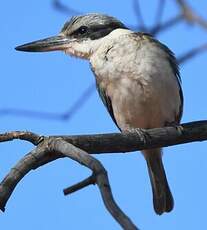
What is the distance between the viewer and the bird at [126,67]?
14.6ft

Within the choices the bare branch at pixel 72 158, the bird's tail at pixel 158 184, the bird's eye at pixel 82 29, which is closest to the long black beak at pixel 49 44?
the bird's eye at pixel 82 29

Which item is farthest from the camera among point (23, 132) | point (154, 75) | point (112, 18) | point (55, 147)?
point (112, 18)

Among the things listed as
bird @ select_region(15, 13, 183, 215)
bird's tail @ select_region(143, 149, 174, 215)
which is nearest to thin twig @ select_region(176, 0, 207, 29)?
bird @ select_region(15, 13, 183, 215)

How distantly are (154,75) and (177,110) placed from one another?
428mm

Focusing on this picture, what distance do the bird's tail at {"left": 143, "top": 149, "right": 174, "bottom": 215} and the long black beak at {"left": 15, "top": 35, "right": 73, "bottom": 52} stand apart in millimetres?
1128

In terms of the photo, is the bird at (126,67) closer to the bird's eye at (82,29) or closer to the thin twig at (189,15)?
the bird's eye at (82,29)

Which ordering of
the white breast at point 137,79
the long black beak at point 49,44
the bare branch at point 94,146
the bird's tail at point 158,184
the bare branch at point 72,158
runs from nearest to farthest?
the bare branch at point 72,158, the bare branch at point 94,146, the white breast at point 137,79, the long black beak at point 49,44, the bird's tail at point 158,184

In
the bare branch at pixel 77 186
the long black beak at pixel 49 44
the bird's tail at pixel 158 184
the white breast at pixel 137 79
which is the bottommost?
the bare branch at pixel 77 186

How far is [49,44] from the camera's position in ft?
16.5

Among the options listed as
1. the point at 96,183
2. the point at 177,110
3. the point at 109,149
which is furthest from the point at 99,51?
the point at 96,183

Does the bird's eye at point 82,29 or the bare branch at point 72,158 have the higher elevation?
the bird's eye at point 82,29

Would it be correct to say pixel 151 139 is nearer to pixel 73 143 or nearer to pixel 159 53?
pixel 73 143

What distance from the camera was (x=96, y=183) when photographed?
2.19 metres

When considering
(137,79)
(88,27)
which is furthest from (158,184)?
(88,27)
